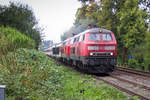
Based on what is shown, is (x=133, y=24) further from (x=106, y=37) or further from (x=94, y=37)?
(x=94, y=37)

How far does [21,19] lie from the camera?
22656 millimetres

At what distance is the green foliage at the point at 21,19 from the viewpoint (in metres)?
21.7

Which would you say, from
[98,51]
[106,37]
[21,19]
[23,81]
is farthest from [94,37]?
[21,19]

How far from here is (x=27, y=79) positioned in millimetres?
5961

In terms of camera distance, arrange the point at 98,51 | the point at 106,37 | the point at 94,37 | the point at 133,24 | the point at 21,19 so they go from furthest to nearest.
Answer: the point at 21,19 → the point at 133,24 → the point at 106,37 → the point at 94,37 → the point at 98,51

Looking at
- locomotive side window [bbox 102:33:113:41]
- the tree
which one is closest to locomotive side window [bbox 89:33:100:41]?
locomotive side window [bbox 102:33:113:41]

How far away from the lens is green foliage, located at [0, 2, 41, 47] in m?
21.7

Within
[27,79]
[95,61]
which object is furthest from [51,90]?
[95,61]

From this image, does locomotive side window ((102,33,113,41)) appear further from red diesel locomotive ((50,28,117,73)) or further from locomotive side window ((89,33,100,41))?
locomotive side window ((89,33,100,41))

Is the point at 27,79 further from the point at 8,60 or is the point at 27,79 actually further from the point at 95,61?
the point at 95,61

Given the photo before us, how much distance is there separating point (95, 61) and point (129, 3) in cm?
953

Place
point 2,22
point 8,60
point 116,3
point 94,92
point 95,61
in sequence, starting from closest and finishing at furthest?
point 8,60, point 94,92, point 95,61, point 2,22, point 116,3

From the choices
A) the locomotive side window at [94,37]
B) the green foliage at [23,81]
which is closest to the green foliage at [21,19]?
the locomotive side window at [94,37]

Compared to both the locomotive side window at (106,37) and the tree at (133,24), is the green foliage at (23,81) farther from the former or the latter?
the tree at (133,24)
